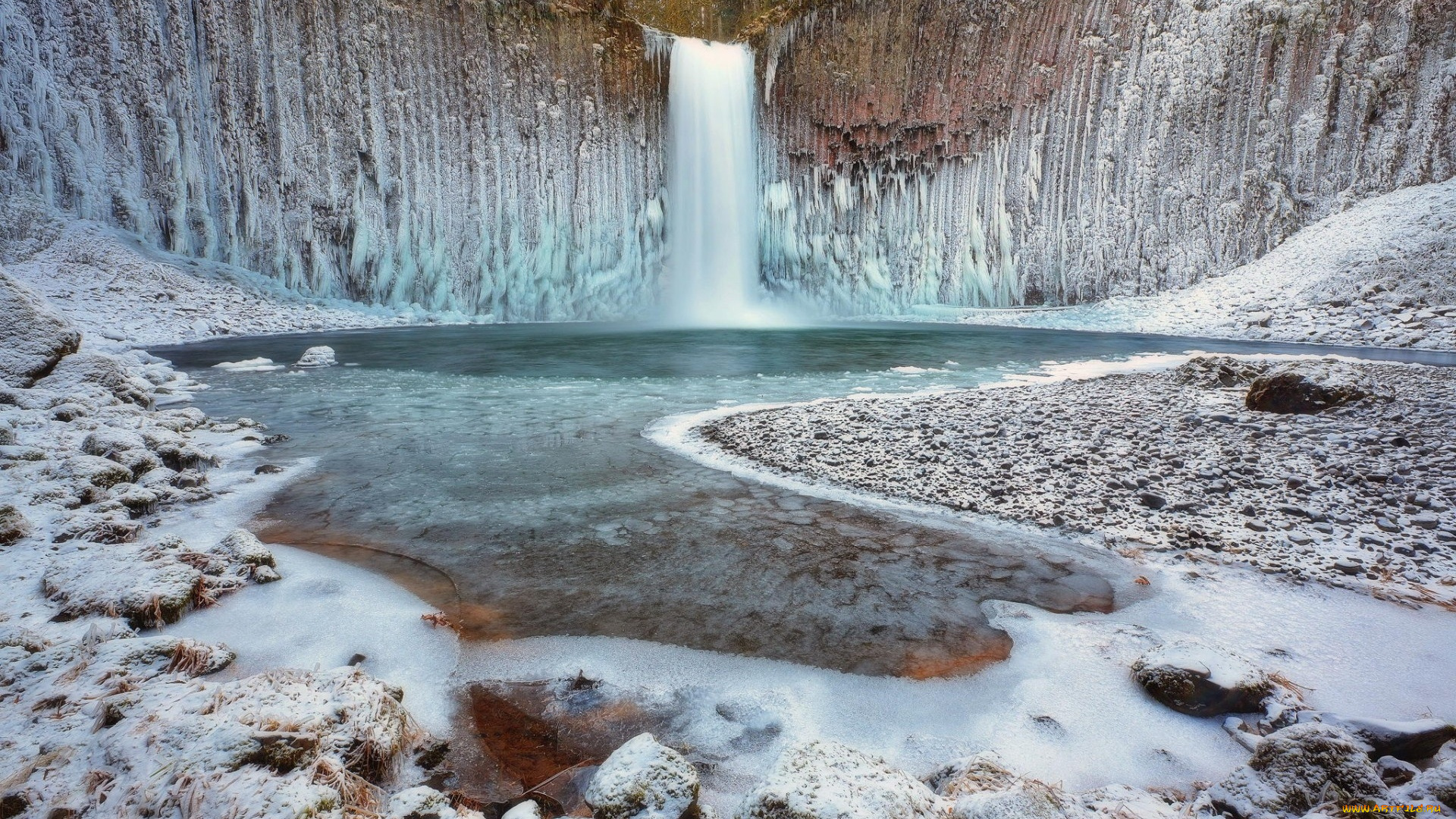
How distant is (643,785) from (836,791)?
1.75ft

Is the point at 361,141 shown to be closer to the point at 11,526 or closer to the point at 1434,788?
the point at 11,526

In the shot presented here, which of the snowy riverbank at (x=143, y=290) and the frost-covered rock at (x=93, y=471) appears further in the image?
the snowy riverbank at (x=143, y=290)

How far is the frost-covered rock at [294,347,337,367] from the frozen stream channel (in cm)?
660

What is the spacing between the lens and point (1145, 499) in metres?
4.44

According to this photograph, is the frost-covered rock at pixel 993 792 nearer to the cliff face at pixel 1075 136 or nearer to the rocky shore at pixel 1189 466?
the rocky shore at pixel 1189 466

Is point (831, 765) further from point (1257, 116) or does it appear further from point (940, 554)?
point (1257, 116)

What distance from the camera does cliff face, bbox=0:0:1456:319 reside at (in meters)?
19.6

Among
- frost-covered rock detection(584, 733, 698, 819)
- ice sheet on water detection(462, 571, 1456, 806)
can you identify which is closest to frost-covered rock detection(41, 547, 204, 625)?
ice sheet on water detection(462, 571, 1456, 806)

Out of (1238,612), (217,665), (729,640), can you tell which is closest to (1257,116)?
(1238,612)

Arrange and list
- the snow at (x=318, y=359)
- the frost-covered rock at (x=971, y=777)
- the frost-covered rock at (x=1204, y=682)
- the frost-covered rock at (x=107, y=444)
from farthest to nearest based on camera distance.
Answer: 1. the snow at (x=318, y=359)
2. the frost-covered rock at (x=107, y=444)
3. the frost-covered rock at (x=1204, y=682)
4. the frost-covered rock at (x=971, y=777)

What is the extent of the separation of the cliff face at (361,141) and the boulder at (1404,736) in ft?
88.6

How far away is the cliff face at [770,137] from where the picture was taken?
773 inches

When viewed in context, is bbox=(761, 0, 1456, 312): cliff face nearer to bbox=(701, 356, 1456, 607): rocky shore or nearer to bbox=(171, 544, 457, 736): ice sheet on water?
bbox=(701, 356, 1456, 607): rocky shore

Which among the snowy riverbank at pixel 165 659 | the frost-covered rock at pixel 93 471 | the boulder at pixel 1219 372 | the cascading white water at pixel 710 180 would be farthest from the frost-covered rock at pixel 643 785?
the cascading white water at pixel 710 180
